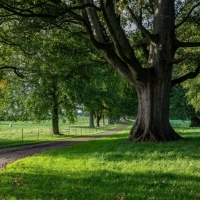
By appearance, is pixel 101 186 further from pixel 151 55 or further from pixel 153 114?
pixel 151 55

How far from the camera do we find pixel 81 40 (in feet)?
70.8

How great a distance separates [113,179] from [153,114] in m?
8.88

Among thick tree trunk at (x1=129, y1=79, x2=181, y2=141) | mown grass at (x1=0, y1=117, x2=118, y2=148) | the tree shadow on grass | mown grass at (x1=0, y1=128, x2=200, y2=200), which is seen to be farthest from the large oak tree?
mown grass at (x1=0, y1=117, x2=118, y2=148)

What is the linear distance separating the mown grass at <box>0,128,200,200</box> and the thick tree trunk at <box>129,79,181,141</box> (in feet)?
15.5

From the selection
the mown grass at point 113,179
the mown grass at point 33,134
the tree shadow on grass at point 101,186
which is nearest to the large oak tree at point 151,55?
the mown grass at point 113,179

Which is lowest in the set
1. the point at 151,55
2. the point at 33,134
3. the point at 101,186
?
the point at 33,134

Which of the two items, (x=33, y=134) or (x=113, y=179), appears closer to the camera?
(x=113, y=179)

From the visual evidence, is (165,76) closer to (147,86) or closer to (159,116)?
(147,86)

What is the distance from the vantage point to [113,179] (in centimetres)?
785

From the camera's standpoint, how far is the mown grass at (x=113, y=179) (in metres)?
6.52

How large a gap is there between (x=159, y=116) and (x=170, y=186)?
9602 mm

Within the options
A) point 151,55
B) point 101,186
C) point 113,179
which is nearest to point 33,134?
point 151,55

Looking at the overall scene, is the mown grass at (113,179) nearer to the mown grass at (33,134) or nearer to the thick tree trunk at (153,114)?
the thick tree trunk at (153,114)

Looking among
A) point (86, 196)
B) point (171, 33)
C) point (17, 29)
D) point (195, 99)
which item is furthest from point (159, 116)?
point (195, 99)
